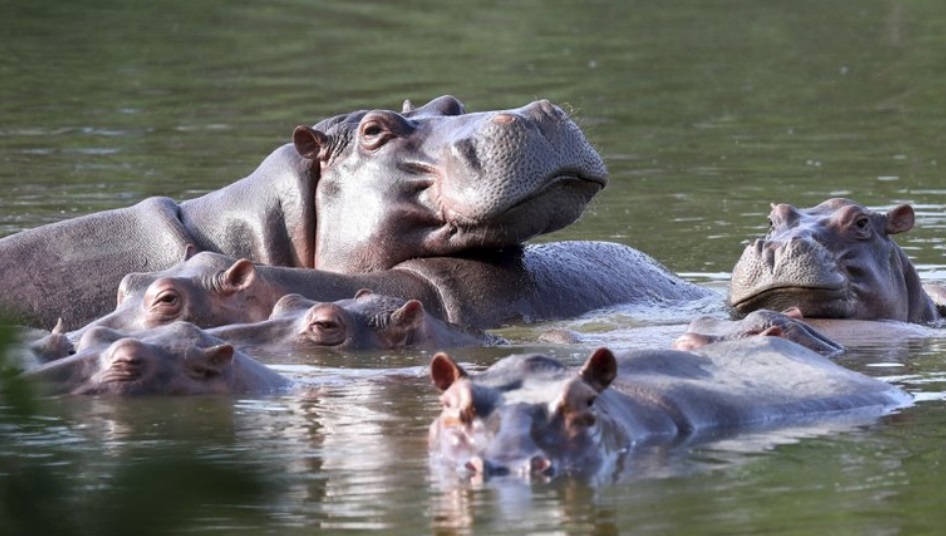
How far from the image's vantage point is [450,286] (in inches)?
301

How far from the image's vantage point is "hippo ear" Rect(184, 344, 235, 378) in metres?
5.58

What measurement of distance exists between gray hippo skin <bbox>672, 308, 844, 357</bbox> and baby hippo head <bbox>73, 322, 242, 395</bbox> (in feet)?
4.80

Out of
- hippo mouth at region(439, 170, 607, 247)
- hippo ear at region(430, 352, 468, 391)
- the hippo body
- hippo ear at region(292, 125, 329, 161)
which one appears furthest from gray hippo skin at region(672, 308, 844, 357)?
hippo ear at region(292, 125, 329, 161)

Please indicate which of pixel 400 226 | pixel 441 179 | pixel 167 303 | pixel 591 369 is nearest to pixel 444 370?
pixel 591 369

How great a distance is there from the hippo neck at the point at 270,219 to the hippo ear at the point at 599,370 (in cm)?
389

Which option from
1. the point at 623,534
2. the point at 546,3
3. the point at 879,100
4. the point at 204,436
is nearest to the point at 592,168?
the point at 204,436

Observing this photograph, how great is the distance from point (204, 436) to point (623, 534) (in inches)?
65.4

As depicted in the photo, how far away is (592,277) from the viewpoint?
820cm

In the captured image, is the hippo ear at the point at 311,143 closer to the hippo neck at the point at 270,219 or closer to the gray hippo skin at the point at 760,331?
the hippo neck at the point at 270,219

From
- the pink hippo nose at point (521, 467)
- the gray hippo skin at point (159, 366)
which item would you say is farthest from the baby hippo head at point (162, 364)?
the pink hippo nose at point (521, 467)

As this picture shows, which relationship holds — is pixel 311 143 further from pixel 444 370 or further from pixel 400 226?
pixel 444 370

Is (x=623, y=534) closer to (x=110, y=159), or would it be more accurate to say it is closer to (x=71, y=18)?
(x=71, y=18)

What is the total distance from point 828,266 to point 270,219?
2498 mm

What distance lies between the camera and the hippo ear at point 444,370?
4.25 metres
